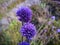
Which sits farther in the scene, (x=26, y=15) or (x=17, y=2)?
(x=17, y=2)

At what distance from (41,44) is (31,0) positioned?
0.30m

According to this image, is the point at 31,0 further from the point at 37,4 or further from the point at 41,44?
the point at 41,44

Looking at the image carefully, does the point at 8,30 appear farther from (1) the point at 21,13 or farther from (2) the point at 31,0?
(1) the point at 21,13

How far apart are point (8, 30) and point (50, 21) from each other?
0.28 m

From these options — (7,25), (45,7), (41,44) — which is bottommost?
(41,44)

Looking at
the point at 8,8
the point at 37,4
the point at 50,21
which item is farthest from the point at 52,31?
the point at 8,8

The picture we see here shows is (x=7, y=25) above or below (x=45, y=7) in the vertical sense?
below

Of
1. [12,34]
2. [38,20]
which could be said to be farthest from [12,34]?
[38,20]

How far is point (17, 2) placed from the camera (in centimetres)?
101

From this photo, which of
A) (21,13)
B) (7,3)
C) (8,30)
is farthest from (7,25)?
(21,13)

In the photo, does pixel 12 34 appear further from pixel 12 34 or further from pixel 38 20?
pixel 38 20

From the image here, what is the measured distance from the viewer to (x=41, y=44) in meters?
1.00

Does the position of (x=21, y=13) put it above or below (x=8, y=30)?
above

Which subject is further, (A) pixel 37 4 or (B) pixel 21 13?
(A) pixel 37 4
